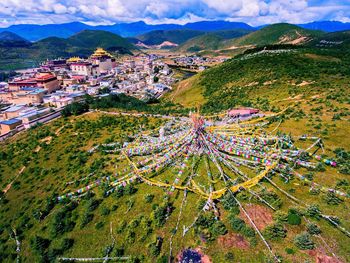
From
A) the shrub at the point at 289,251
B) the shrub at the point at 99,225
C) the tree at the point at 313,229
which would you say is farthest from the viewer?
the shrub at the point at 99,225

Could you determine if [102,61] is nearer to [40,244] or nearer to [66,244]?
[40,244]

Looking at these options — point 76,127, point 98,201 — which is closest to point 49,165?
point 76,127

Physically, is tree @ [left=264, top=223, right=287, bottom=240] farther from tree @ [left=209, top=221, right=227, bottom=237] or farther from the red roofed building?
the red roofed building

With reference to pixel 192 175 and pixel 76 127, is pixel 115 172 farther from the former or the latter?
pixel 76 127

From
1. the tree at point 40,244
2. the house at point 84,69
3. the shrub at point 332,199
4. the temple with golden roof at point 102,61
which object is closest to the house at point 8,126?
the tree at point 40,244

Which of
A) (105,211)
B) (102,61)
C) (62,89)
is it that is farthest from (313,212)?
(102,61)

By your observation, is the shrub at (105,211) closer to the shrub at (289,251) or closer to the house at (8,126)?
the shrub at (289,251)

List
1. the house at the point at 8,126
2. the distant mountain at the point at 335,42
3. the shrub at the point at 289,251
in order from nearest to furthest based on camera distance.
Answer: the shrub at the point at 289,251 → the house at the point at 8,126 → the distant mountain at the point at 335,42
